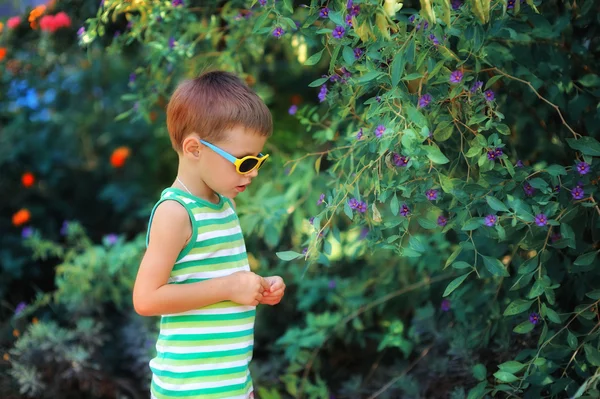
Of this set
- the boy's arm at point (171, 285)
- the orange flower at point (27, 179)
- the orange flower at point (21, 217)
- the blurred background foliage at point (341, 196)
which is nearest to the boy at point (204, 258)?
the boy's arm at point (171, 285)

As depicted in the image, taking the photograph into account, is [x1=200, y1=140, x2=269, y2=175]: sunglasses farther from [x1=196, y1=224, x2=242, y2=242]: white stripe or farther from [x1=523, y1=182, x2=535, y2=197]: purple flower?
[x1=523, y1=182, x2=535, y2=197]: purple flower

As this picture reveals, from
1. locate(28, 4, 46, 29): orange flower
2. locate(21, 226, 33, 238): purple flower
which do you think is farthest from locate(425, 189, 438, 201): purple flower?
locate(21, 226, 33, 238): purple flower

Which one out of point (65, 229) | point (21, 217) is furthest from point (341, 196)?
point (21, 217)

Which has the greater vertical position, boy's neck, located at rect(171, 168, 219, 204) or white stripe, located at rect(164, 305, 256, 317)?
boy's neck, located at rect(171, 168, 219, 204)

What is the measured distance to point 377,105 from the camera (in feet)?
6.08

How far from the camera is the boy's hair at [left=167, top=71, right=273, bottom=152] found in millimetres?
1810

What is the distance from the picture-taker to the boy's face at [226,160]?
5.96 feet

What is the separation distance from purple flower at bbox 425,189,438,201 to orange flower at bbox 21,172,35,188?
263 cm

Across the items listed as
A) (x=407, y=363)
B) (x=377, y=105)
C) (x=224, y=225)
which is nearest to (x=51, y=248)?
(x=407, y=363)

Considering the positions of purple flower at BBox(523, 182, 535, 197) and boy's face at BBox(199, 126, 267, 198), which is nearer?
boy's face at BBox(199, 126, 267, 198)

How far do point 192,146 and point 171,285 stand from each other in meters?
0.33

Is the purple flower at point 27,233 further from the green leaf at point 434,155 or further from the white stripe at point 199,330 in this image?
the green leaf at point 434,155

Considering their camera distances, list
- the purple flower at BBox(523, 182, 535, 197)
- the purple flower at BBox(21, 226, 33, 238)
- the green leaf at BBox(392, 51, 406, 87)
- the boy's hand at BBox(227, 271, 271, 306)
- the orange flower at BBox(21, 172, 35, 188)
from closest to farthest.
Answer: the green leaf at BBox(392, 51, 406, 87)
the boy's hand at BBox(227, 271, 271, 306)
the purple flower at BBox(523, 182, 535, 197)
the purple flower at BBox(21, 226, 33, 238)
the orange flower at BBox(21, 172, 35, 188)

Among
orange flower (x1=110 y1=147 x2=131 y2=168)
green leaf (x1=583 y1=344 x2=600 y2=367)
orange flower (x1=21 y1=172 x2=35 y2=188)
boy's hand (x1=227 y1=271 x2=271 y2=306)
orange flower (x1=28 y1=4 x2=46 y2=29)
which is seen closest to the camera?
boy's hand (x1=227 y1=271 x2=271 y2=306)
